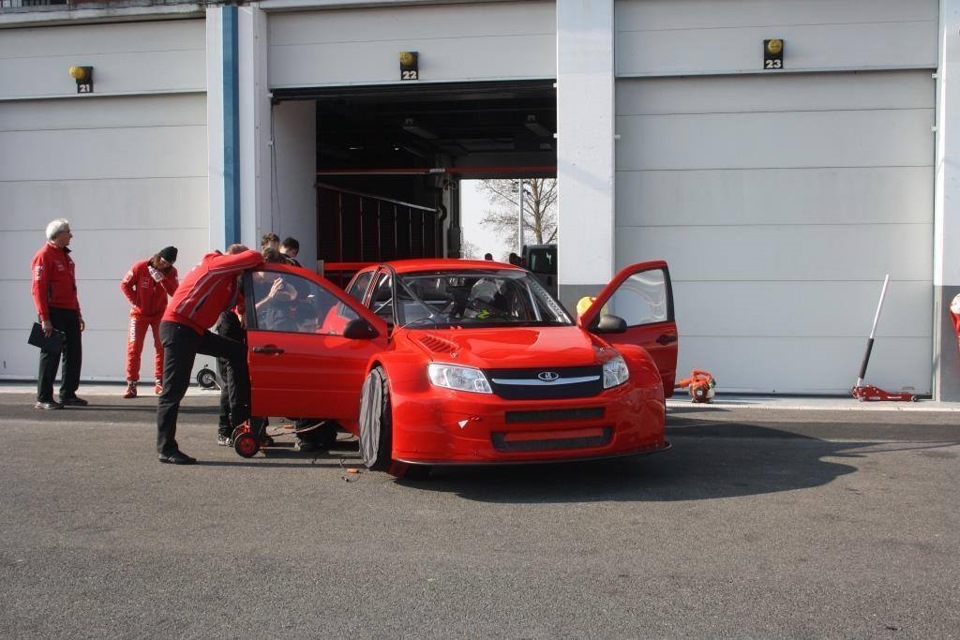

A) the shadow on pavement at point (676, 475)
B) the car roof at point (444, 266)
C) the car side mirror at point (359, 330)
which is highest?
the car roof at point (444, 266)

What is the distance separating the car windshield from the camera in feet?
26.0

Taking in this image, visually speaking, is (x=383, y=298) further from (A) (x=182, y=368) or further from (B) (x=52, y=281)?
(B) (x=52, y=281)

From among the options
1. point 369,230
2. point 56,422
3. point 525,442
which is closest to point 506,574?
point 525,442

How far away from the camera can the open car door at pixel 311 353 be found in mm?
7781

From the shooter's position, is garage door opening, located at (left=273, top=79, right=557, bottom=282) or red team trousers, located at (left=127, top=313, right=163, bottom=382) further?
garage door opening, located at (left=273, top=79, right=557, bottom=282)

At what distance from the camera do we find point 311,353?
25.8ft

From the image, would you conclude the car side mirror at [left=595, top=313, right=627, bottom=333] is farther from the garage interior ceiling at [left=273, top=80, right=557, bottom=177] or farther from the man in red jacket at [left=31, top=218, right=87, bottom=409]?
the man in red jacket at [left=31, top=218, right=87, bottom=409]

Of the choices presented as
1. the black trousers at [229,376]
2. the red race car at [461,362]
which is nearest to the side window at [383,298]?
the red race car at [461,362]

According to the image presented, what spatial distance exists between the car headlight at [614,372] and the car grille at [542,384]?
0.35 feet

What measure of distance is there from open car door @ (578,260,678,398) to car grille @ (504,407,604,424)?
162 cm

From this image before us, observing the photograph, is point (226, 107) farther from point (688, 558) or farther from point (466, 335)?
point (688, 558)

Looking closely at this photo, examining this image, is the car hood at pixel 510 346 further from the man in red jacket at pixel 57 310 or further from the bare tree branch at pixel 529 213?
the bare tree branch at pixel 529 213

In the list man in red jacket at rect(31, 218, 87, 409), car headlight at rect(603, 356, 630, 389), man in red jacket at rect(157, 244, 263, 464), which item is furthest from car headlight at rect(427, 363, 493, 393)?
man in red jacket at rect(31, 218, 87, 409)

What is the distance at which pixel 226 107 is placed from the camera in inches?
516
